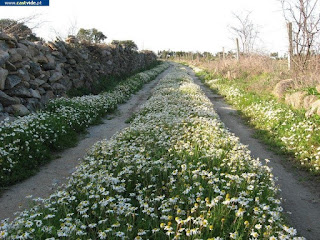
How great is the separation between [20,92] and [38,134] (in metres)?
2.67

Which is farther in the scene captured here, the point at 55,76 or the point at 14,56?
the point at 55,76

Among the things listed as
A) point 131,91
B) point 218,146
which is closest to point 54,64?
point 131,91

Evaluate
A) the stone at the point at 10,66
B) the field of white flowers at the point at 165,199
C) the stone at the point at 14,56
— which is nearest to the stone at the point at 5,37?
the stone at the point at 14,56

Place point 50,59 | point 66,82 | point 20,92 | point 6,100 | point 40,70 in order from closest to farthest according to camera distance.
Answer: point 6,100
point 20,92
point 40,70
point 50,59
point 66,82

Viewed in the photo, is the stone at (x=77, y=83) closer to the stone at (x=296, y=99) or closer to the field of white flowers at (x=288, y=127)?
the field of white flowers at (x=288, y=127)

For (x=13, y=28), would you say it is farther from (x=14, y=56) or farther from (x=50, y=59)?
(x=14, y=56)

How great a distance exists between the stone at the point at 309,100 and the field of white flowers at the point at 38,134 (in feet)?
24.5

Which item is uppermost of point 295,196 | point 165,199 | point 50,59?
point 50,59

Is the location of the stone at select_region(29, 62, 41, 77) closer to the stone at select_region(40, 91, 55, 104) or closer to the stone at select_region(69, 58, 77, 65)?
the stone at select_region(40, 91, 55, 104)

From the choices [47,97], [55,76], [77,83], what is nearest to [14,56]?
[47,97]

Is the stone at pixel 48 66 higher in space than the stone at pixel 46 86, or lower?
higher

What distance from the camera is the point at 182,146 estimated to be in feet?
19.0

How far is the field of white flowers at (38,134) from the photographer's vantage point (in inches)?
242

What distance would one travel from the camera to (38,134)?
24.7ft
